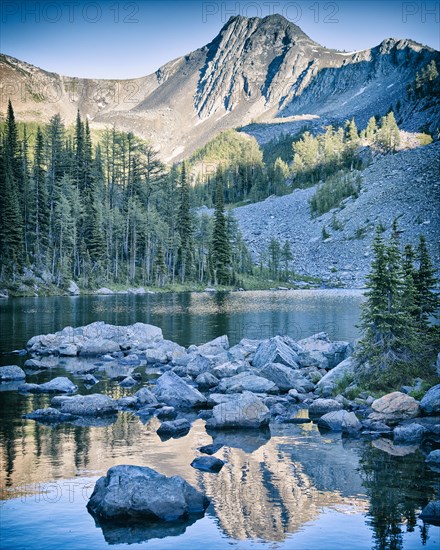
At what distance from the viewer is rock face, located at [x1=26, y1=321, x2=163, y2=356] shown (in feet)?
123

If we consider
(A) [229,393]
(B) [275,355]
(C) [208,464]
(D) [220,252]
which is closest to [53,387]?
(A) [229,393]

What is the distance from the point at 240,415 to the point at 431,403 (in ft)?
23.4

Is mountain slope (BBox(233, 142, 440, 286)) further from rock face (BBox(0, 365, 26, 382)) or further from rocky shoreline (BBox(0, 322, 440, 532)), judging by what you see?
rock face (BBox(0, 365, 26, 382))

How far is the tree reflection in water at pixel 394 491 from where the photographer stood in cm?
1183

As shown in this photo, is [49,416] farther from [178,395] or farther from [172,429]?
[178,395]

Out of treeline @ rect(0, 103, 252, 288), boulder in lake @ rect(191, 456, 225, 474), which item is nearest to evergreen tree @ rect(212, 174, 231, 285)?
treeline @ rect(0, 103, 252, 288)

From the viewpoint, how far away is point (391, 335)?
24.8m

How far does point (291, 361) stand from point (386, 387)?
7134mm

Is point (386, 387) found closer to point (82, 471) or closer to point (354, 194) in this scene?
point (82, 471)

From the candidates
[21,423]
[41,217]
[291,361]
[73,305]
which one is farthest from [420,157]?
[21,423]

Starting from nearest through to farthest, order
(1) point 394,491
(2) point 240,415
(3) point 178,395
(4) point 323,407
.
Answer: (1) point 394,491
(2) point 240,415
(4) point 323,407
(3) point 178,395

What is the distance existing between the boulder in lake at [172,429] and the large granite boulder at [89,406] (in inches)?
137

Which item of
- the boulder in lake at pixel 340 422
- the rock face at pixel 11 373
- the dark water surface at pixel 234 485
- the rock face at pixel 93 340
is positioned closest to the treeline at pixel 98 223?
the rock face at pixel 93 340

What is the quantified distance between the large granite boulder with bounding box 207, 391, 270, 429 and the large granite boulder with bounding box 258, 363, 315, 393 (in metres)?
5.13
